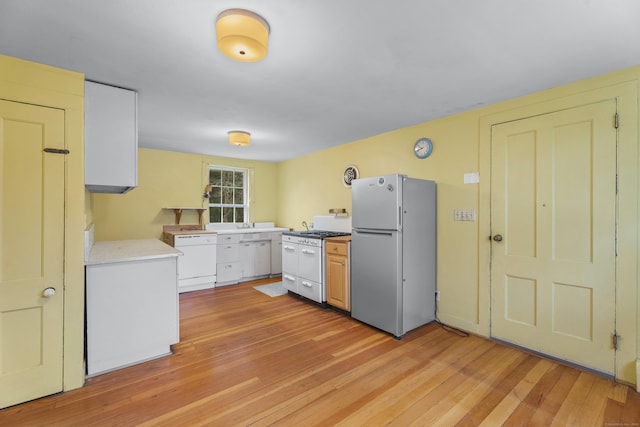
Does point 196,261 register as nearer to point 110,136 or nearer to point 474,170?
point 110,136

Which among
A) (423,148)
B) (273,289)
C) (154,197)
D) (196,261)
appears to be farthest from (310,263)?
(154,197)

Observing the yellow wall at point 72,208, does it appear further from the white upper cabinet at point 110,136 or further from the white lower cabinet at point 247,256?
the white lower cabinet at point 247,256

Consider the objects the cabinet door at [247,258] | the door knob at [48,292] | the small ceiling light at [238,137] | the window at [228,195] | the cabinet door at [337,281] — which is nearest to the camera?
the door knob at [48,292]

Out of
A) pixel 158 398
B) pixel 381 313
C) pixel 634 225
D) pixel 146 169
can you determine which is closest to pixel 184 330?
pixel 158 398

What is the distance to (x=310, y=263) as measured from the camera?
3.78 m

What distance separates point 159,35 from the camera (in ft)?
5.49

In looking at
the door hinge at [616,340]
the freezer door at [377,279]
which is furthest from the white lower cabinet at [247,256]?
the door hinge at [616,340]

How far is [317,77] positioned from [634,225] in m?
2.57

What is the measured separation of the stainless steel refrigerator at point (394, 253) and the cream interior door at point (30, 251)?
253cm

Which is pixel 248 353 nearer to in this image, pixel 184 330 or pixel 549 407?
pixel 184 330

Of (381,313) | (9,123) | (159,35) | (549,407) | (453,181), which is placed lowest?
(549,407)

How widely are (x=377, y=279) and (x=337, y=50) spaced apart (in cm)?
214

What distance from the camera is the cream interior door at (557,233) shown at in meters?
2.16

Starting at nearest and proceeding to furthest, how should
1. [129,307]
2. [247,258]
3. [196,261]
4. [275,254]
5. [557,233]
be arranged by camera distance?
1. [129,307]
2. [557,233]
3. [196,261]
4. [247,258]
5. [275,254]
